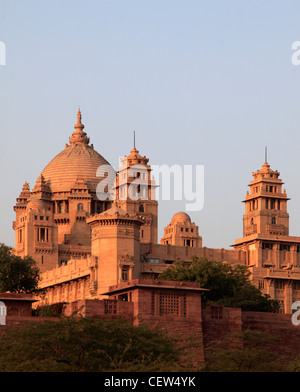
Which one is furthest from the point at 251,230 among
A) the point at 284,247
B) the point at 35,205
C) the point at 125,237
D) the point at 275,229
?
the point at 125,237

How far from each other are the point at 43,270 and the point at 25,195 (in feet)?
89.3

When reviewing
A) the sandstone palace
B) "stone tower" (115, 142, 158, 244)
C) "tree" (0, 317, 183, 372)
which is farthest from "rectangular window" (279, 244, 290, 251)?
"tree" (0, 317, 183, 372)

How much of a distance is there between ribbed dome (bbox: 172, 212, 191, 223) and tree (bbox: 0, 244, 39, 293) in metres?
36.3

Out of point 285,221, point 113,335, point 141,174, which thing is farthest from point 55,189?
point 113,335

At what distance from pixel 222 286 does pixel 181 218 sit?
141 ft

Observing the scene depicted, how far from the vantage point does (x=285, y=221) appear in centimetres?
14412

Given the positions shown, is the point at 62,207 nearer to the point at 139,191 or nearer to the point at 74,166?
the point at 74,166

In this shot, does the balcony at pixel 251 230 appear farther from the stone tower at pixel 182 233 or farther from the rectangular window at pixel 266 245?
the stone tower at pixel 182 233

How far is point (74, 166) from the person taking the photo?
164875 millimetres

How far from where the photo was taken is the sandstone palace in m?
117

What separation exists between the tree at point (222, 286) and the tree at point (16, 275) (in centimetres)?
1232

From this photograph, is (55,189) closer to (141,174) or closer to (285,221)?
(141,174)

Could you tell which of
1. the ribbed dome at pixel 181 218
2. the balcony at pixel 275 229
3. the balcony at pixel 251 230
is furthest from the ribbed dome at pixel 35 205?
the balcony at pixel 275 229

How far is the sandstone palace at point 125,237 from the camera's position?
117m
